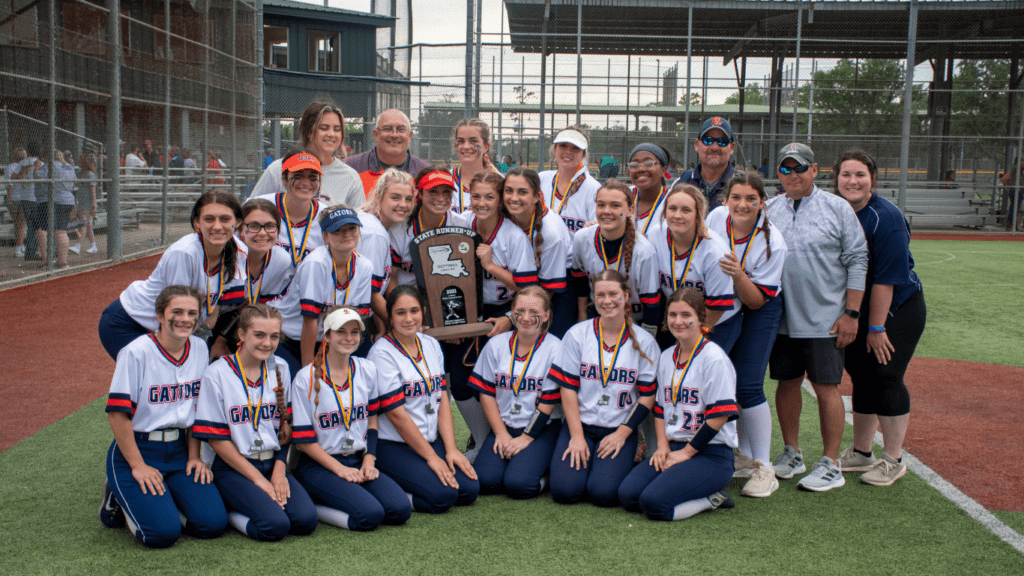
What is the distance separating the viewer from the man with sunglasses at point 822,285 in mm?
4141

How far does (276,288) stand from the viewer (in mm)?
4113

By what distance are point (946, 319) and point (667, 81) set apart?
38.3 feet

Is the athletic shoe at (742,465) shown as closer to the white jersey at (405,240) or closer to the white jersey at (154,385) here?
the white jersey at (405,240)

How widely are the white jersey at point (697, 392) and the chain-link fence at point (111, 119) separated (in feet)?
29.0

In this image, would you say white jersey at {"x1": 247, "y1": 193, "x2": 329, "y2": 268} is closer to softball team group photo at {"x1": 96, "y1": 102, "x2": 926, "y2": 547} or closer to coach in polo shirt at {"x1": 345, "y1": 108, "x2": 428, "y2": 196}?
softball team group photo at {"x1": 96, "y1": 102, "x2": 926, "y2": 547}

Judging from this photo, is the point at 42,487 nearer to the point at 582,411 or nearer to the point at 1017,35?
the point at 582,411

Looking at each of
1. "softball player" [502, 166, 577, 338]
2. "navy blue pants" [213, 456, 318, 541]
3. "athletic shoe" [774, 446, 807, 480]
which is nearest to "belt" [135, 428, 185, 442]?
"navy blue pants" [213, 456, 318, 541]

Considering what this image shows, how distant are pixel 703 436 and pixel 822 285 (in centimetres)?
108

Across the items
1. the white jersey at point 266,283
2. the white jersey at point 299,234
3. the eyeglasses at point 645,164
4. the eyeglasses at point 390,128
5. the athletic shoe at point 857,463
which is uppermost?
the eyeglasses at point 390,128

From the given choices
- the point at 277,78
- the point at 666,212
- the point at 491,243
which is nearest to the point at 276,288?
the point at 491,243

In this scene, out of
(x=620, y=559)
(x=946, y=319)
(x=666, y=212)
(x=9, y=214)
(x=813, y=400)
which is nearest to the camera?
(x=620, y=559)

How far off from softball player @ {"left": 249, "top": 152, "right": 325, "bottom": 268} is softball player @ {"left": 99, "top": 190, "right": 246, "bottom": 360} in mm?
359

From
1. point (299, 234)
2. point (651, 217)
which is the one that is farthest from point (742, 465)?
point (299, 234)

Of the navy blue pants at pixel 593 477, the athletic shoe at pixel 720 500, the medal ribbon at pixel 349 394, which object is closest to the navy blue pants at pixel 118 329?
the medal ribbon at pixel 349 394
